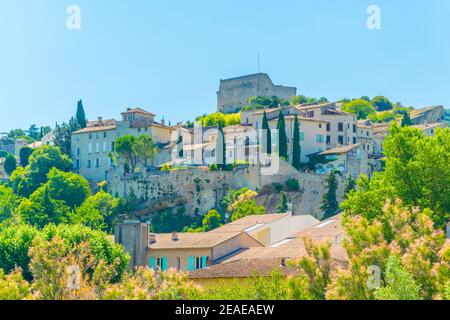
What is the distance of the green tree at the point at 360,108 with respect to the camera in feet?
526

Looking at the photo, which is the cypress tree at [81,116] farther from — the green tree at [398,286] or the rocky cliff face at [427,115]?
the green tree at [398,286]

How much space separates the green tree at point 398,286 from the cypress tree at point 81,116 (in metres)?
104

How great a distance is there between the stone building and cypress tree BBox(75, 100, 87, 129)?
264 inches

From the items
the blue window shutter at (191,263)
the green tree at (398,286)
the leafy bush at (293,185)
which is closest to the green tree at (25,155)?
the leafy bush at (293,185)

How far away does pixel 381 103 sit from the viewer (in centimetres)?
18275

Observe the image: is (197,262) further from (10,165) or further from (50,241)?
(10,165)

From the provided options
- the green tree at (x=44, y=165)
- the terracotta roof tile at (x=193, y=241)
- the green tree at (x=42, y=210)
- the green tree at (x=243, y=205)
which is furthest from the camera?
the green tree at (x=44, y=165)

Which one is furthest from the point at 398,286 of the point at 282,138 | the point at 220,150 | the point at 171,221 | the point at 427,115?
the point at 427,115

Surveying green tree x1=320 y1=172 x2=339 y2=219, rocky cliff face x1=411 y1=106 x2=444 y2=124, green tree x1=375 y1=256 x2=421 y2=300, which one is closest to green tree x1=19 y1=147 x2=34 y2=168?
rocky cliff face x1=411 y1=106 x2=444 y2=124

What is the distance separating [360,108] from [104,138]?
48.3 metres

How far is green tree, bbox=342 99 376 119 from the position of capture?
6309 inches

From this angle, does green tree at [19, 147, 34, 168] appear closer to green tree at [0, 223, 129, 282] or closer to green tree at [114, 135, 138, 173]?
green tree at [114, 135, 138, 173]

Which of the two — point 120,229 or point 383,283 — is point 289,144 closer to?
point 120,229
